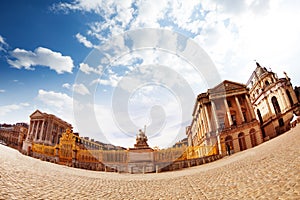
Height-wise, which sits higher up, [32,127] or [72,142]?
[32,127]

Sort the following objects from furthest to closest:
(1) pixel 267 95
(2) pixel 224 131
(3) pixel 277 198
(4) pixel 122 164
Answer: (1) pixel 267 95 < (2) pixel 224 131 < (4) pixel 122 164 < (3) pixel 277 198

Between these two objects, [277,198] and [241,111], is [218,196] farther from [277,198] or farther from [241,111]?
[241,111]

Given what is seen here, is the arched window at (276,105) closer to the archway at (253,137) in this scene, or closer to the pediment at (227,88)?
the pediment at (227,88)

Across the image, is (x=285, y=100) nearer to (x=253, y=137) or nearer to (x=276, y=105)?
(x=276, y=105)

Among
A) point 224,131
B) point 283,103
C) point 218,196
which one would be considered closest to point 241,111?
point 224,131

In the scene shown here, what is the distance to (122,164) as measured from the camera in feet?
72.5

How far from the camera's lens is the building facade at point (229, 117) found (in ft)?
98.3

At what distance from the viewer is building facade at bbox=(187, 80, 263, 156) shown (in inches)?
1180

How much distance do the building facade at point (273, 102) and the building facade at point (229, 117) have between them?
4849 mm

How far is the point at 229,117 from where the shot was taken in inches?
1342

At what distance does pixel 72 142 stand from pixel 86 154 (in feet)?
7.88

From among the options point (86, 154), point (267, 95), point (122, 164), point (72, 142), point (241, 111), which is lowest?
point (122, 164)

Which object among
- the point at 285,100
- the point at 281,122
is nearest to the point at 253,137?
the point at 281,122

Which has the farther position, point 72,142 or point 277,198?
point 72,142
